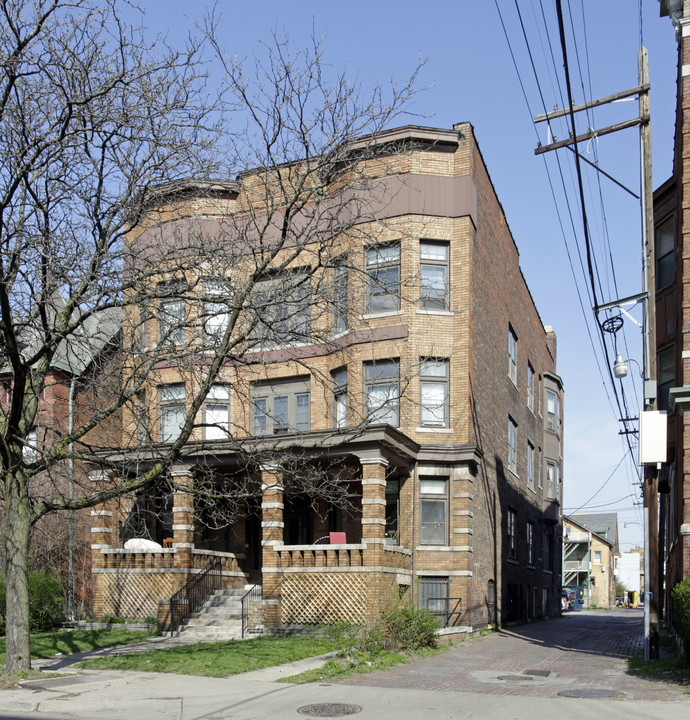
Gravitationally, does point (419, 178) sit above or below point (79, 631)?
above

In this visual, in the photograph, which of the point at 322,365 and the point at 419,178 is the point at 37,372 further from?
the point at 419,178

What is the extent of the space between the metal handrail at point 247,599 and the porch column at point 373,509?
320cm

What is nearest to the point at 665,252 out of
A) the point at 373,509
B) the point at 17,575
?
the point at 373,509

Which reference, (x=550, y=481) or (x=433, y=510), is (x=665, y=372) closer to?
(x=433, y=510)

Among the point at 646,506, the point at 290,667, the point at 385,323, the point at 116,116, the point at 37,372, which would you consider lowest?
the point at 290,667

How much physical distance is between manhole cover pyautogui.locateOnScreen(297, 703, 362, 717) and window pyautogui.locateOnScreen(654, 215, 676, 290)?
1722cm

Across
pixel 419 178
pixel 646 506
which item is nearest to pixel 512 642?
pixel 646 506

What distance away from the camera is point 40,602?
74.3 feet

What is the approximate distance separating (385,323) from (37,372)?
10564mm

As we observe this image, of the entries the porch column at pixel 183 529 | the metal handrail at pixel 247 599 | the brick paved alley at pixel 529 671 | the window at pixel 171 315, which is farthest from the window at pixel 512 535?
the window at pixel 171 315

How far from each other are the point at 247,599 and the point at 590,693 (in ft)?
37.3

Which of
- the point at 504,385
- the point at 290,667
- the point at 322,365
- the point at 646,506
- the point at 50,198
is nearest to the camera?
the point at 50,198

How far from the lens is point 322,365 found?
79.4ft

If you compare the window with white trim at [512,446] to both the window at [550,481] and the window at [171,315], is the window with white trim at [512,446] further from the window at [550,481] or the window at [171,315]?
the window at [171,315]
